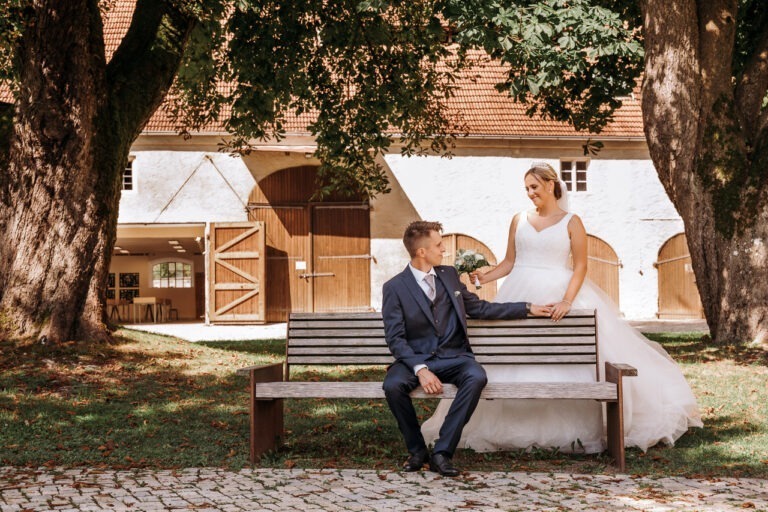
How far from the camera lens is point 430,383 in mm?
5156

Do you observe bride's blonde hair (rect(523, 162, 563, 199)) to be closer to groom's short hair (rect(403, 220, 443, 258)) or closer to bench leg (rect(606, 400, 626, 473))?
groom's short hair (rect(403, 220, 443, 258))


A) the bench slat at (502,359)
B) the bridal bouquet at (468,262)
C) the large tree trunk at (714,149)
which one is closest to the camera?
the bench slat at (502,359)

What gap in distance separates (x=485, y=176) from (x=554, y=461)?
17.4m

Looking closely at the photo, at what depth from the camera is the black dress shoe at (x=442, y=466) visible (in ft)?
16.6

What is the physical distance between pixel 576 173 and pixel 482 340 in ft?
59.1

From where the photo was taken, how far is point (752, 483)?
4852mm

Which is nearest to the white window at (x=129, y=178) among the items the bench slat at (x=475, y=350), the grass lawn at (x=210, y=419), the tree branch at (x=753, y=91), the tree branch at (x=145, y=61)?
the tree branch at (x=145, y=61)

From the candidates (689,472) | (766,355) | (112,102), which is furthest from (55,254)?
(766,355)

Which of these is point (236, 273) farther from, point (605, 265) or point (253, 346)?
point (605, 265)

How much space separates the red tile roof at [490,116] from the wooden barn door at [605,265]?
111 inches

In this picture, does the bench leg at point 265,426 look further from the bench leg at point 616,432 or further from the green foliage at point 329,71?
the green foliage at point 329,71

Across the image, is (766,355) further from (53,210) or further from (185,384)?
(53,210)

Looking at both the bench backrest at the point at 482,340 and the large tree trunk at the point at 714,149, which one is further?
the large tree trunk at the point at 714,149

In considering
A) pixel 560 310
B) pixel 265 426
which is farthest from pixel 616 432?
pixel 265 426
